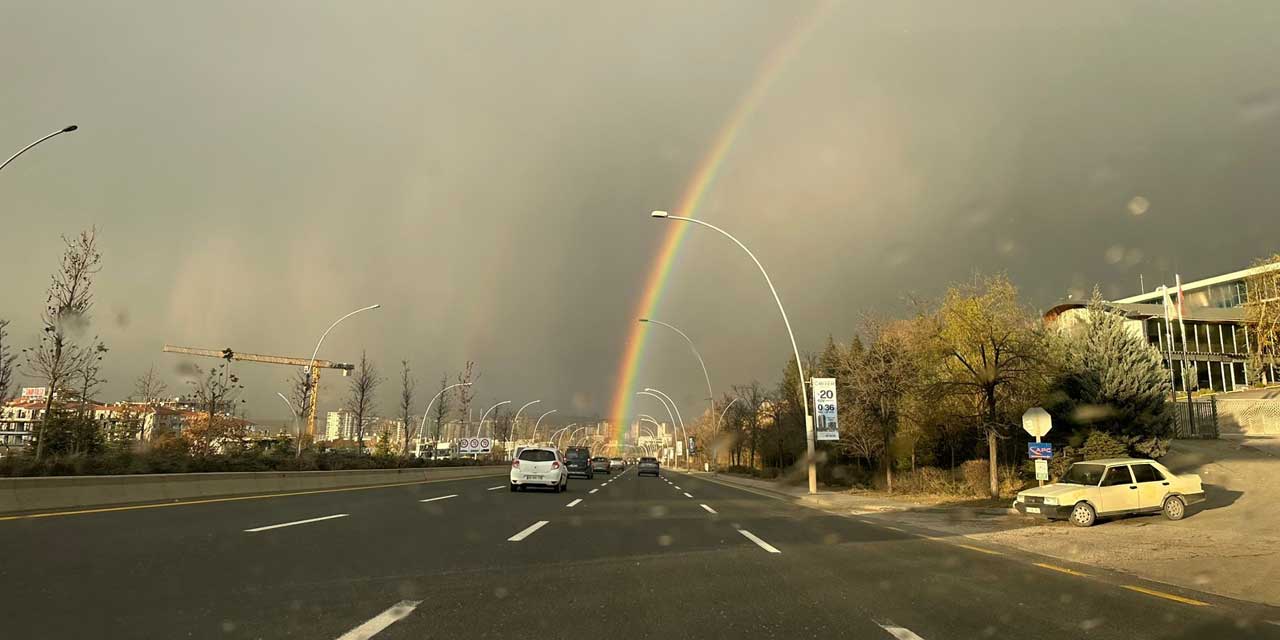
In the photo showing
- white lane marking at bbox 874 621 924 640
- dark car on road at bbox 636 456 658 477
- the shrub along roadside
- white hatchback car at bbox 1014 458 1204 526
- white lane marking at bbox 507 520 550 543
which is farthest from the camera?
dark car on road at bbox 636 456 658 477

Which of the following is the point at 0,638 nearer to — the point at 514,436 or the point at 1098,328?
the point at 1098,328

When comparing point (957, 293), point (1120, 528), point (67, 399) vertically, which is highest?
point (957, 293)

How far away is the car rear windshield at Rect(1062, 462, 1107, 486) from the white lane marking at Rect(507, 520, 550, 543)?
12.6m

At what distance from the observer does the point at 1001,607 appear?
6605 mm

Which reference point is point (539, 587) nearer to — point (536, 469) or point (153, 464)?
point (536, 469)

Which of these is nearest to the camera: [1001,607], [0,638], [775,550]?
[0,638]

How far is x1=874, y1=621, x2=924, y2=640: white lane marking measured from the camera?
206 inches

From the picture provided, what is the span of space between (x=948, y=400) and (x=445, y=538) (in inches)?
1010

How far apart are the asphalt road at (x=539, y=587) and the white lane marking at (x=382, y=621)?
0.04 meters

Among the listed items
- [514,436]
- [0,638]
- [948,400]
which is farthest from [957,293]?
[514,436]

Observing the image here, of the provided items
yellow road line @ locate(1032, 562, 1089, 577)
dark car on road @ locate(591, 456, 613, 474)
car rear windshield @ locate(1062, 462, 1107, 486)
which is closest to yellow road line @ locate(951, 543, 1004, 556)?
yellow road line @ locate(1032, 562, 1089, 577)

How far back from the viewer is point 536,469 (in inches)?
1023

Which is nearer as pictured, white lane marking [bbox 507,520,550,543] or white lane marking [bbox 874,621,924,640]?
white lane marking [bbox 874,621,924,640]

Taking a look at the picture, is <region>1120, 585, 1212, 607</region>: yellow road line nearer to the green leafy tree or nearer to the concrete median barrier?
the concrete median barrier
